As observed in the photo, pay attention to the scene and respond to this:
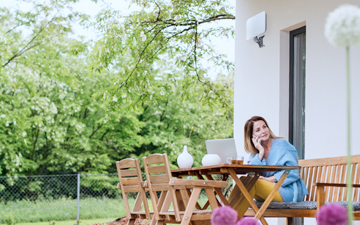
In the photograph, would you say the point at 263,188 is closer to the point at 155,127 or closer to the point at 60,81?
the point at 60,81

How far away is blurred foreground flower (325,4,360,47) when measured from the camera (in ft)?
1.86

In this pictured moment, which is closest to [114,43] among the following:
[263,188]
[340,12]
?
[263,188]

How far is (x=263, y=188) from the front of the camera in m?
3.64

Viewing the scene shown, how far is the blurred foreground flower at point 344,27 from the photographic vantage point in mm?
568

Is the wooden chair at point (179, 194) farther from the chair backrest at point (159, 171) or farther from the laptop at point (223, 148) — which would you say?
the laptop at point (223, 148)

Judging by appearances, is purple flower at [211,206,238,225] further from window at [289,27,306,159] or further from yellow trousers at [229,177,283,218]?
window at [289,27,306,159]

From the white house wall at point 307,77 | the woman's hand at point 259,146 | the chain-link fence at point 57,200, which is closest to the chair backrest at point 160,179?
the woman's hand at point 259,146

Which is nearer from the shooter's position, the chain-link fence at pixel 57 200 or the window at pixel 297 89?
the window at pixel 297 89

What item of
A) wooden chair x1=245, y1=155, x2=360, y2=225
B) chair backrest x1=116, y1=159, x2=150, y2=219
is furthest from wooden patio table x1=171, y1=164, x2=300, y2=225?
chair backrest x1=116, y1=159, x2=150, y2=219

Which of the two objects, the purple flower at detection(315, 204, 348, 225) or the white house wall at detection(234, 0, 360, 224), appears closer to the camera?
the purple flower at detection(315, 204, 348, 225)

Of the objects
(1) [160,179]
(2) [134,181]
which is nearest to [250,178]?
(1) [160,179]

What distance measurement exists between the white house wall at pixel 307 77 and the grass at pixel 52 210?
668cm

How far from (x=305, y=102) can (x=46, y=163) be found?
13.1 meters

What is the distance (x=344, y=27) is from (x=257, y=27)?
5.26 meters
